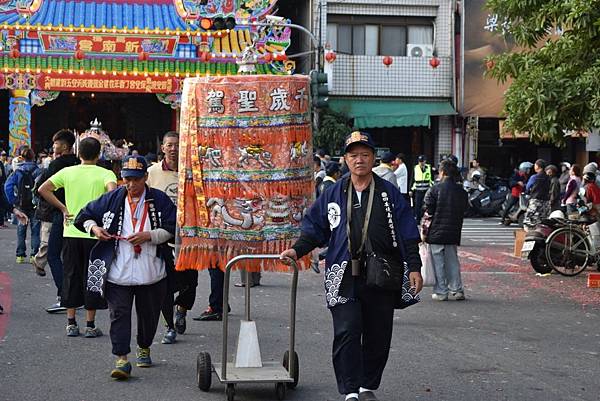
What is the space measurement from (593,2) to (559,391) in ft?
19.4

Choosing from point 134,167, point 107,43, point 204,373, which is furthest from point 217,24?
point 204,373

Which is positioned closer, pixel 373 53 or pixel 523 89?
pixel 523 89

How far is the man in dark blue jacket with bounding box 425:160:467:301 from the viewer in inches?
506

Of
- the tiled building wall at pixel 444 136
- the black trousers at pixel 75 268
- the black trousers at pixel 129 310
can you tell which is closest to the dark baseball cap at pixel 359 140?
the black trousers at pixel 129 310

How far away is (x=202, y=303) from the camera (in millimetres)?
12172

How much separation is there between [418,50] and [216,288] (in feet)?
80.4

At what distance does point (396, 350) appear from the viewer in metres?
9.45

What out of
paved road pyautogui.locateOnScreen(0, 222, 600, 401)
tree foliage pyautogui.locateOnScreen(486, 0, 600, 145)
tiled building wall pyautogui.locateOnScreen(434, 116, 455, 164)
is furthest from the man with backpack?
tiled building wall pyautogui.locateOnScreen(434, 116, 455, 164)

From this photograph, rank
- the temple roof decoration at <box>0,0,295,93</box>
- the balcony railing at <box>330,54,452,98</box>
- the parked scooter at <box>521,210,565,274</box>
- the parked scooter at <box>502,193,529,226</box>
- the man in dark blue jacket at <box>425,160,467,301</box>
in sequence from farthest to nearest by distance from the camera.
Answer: the balcony railing at <box>330,54,452,98</box> < the temple roof decoration at <box>0,0,295,93</box> < the parked scooter at <box>502,193,529,226</box> < the parked scooter at <box>521,210,565,274</box> < the man in dark blue jacket at <box>425,160,467,301</box>

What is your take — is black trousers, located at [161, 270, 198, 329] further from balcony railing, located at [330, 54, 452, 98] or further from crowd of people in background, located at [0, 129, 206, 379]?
balcony railing, located at [330, 54, 452, 98]

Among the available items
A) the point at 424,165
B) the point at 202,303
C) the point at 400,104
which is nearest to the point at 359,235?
the point at 202,303

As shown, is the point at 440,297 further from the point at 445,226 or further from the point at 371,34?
the point at 371,34

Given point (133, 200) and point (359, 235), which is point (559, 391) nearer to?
point (359, 235)

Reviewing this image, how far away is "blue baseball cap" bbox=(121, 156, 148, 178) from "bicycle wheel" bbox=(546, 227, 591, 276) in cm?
895
